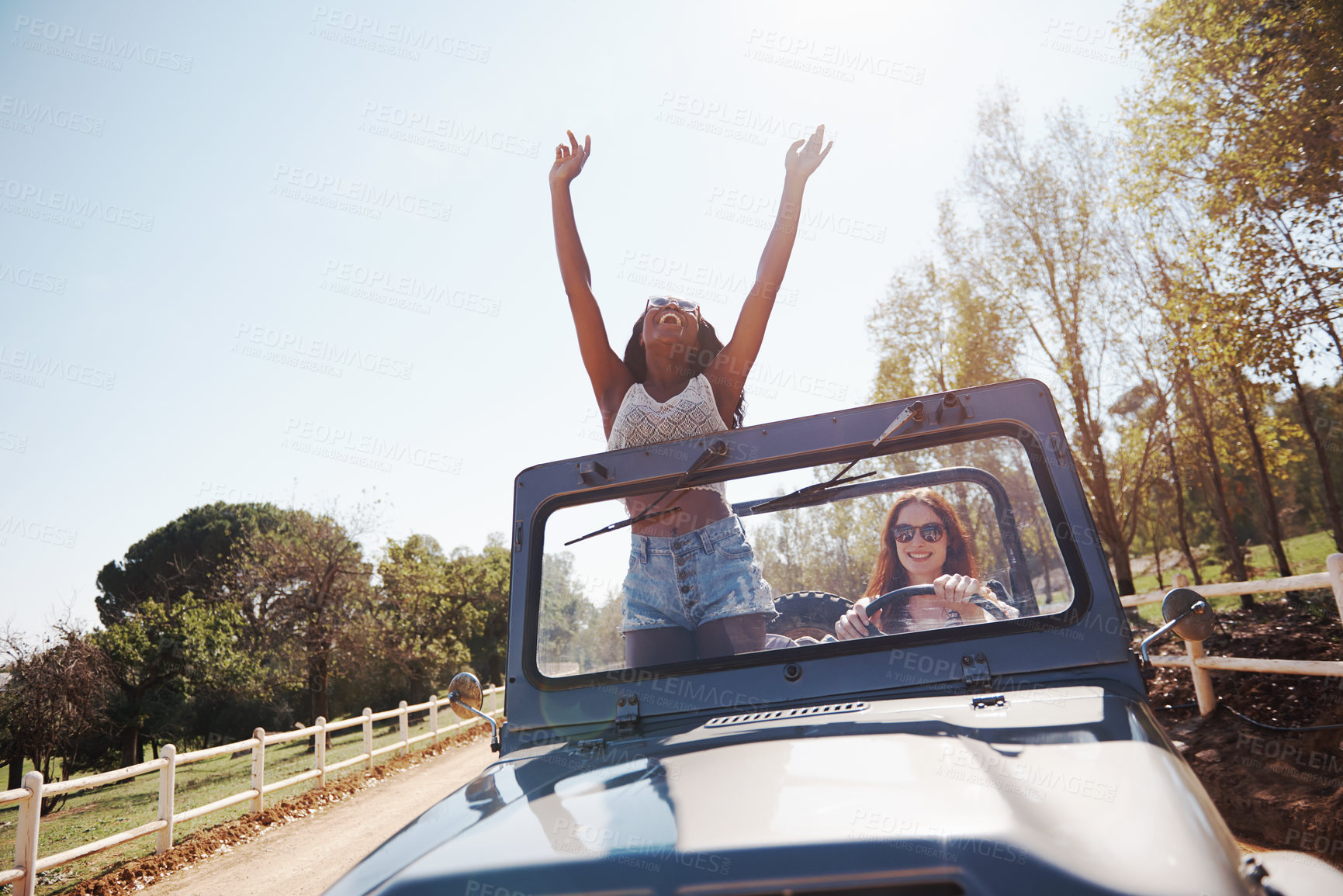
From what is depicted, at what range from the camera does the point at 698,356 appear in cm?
283

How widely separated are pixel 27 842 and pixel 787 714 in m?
6.70

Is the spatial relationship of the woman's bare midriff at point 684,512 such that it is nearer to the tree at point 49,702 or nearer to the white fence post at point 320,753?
the white fence post at point 320,753

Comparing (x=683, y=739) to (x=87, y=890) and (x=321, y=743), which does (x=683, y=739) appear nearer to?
(x=87, y=890)

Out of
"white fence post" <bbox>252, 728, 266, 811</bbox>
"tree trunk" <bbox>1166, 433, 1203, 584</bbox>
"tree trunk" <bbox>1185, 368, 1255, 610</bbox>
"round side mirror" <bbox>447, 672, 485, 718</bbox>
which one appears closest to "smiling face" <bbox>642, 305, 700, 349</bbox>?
"round side mirror" <bbox>447, 672, 485, 718</bbox>

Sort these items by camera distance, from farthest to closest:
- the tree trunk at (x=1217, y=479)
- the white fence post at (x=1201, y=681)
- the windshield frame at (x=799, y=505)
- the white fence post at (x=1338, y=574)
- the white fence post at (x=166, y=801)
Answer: the tree trunk at (x=1217, y=479) → the white fence post at (x=166, y=801) → the white fence post at (x=1201, y=681) → the white fence post at (x=1338, y=574) → the windshield frame at (x=799, y=505)

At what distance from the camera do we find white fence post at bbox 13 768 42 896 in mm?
5602

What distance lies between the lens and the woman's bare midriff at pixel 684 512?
2334mm

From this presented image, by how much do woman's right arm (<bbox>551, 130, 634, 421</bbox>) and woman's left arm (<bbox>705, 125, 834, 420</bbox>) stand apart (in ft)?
1.17

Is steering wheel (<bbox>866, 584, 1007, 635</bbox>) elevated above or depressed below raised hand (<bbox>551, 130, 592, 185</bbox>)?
below

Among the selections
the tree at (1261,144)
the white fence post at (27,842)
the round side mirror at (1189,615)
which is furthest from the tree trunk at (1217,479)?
the white fence post at (27,842)

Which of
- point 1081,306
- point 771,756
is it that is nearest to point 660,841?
point 771,756

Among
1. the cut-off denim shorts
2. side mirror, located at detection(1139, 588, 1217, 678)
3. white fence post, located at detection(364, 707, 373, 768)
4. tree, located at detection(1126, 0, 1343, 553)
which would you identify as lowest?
white fence post, located at detection(364, 707, 373, 768)

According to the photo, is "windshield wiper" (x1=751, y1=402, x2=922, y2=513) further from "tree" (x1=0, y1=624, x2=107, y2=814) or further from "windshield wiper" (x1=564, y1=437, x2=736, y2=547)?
"tree" (x1=0, y1=624, x2=107, y2=814)

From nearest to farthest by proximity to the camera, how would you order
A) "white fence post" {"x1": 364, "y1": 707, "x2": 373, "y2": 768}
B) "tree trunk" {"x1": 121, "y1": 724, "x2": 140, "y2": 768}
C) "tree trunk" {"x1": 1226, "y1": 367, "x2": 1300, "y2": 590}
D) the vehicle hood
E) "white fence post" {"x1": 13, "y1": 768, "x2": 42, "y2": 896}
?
the vehicle hood < "white fence post" {"x1": 13, "y1": 768, "x2": 42, "y2": 896} < "white fence post" {"x1": 364, "y1": 707, "x2": 373, "y2": 768} < "tree trunk" {"x1": 1226, "y1": 367, "x2": 1300, "y2": 590} < "tree trunk" {"x1": 121, "y1": 724, "x2": 140, "y2": 768}
